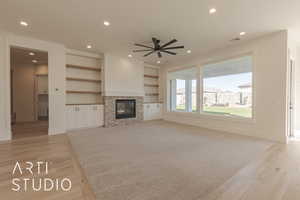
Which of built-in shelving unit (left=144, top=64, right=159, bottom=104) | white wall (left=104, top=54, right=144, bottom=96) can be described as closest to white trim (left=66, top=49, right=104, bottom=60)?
white wall (left=104, top=54, right=144, bottom=96)

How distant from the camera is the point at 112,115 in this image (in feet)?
19.6

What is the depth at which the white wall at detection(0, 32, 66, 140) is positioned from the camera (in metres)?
3.89

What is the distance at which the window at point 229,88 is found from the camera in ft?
15.2

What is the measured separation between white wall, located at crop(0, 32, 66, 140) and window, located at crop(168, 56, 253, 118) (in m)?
5.05

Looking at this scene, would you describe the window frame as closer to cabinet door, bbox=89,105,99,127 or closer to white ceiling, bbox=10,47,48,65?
cabinet door, bbox=89,105,99,127

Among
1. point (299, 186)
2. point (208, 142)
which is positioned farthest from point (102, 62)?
point (299, 186)

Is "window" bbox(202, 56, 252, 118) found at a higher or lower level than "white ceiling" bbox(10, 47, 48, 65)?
lower

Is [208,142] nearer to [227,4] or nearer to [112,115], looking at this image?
[227,4]

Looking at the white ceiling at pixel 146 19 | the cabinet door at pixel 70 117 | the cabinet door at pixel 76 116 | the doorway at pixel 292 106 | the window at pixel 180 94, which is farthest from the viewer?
the window at pixel 180 94

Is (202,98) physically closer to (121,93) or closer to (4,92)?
(121,93)

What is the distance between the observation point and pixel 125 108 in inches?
255

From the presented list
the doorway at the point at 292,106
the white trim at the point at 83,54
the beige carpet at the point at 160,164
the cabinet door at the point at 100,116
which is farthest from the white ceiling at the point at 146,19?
the beige carpet at the point at 160,164

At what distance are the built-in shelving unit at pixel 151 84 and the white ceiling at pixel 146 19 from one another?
10.8 feet

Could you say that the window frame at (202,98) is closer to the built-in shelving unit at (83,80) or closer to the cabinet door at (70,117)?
the built-in shelving unit at (83,80)
